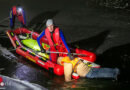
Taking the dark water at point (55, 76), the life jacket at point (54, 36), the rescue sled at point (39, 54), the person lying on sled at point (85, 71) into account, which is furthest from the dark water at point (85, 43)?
the life jacket at point (54, 36)

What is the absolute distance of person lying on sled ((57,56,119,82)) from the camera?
5.98 metres

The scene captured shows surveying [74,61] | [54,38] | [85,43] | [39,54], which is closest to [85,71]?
[74,61]

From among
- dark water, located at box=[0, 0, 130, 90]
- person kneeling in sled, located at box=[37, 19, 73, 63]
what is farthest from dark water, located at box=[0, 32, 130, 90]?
person kneeling in sled, located at box=[37, 19, 73, 63]

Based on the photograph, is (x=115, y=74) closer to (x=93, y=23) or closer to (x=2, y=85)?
(x=2, y=85)

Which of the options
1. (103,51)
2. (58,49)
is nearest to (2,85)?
(58,49)

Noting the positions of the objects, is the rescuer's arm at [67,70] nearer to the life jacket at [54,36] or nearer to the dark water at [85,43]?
the dark water at [85,43]

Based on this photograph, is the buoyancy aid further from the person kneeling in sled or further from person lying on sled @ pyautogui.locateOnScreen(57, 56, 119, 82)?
the person kneeling in sled

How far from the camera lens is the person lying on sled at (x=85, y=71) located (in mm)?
5977

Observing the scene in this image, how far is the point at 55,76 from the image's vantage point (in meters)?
6.95

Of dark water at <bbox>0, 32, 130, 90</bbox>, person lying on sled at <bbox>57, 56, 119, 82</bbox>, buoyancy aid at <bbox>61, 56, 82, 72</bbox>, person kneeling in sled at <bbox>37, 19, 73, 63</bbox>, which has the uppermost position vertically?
person kneeling in sled at <bbox>37, 19, 73, 63</bbox>

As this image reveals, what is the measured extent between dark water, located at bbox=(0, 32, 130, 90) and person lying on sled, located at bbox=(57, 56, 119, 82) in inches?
6.3

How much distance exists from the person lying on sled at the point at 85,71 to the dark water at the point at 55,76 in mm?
161

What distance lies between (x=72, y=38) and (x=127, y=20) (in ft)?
17.5

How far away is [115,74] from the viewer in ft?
19.6
